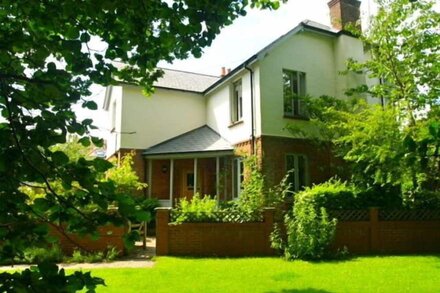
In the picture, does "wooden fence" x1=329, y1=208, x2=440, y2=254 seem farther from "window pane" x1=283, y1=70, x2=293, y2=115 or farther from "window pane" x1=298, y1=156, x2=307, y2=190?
"window pane" x1=283, y1=70, x2=293, y2=115

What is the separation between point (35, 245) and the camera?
1.88 metres

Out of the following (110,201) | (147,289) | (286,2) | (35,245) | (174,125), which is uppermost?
(174,125)

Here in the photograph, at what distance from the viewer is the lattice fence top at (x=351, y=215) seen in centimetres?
1245

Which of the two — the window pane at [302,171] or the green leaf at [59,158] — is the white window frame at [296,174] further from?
the green leaf at [59,158]

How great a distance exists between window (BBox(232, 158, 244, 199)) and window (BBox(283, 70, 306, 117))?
3018 mm

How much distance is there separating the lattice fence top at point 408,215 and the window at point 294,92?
5880 millimetres

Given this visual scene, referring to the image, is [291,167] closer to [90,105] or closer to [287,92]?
[287,92]

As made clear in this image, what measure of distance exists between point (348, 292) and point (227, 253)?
5290 mm

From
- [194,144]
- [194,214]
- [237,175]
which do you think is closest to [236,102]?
[194,144]

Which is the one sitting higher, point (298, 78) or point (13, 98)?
point (298, 78)

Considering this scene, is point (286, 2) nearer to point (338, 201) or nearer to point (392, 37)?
point (338, 201)

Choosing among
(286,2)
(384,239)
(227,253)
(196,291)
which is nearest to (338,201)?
(384,239)

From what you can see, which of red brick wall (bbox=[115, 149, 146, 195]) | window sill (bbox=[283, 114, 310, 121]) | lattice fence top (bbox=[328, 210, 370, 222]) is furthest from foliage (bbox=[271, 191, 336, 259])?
red brick wall (bbox=[115, 149, 146, 195])

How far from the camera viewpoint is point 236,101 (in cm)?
1855
